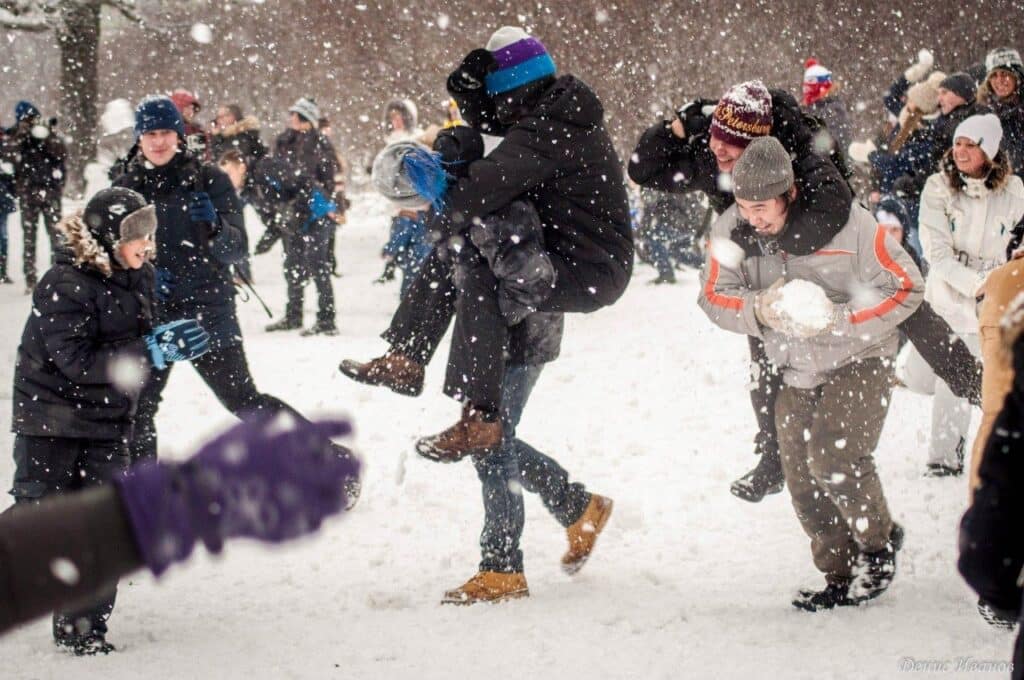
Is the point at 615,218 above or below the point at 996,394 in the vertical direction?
above

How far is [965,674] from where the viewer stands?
348 cm

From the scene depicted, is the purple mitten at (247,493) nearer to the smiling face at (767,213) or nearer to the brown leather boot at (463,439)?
the brown leather boot at (463,439)

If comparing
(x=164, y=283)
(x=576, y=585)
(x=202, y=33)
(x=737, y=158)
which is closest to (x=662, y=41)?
(x=164, y=283)

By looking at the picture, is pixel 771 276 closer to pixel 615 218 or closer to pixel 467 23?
pixel 615 218

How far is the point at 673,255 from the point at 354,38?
7.30m

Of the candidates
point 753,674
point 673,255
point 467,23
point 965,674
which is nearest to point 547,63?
point 753,674

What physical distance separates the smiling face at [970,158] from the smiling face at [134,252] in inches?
169

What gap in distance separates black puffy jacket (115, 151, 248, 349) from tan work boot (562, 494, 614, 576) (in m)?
2.15

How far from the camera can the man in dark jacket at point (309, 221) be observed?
10531mm

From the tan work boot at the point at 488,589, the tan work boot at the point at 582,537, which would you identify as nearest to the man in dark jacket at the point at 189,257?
the tan work boot at the point at 488,589

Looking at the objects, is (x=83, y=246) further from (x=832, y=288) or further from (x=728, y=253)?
(x=832, y=288)

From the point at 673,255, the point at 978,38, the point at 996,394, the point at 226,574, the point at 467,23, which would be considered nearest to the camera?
the point at 996,394

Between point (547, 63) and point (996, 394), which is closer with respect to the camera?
point (996, 394)

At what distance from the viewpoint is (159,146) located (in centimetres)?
552
